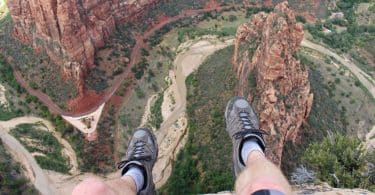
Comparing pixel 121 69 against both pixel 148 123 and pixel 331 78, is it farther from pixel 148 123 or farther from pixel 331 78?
pixel 331 78

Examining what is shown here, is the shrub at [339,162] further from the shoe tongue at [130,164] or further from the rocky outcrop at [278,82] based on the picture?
the shoe tongue at [130,164]

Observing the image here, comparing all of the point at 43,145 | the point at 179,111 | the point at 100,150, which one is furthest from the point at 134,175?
the point at 179,111

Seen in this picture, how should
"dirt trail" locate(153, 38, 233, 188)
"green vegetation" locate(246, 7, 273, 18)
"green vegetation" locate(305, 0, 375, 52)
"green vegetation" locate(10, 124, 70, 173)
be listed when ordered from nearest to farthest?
"green vegetation" locate(10, 124, 70, 173) → "dirt trail" locate(153, 38, 233, 188) → "green vegetation" locate(305, 0, 375, 52) → "green vegetation" locate(246, 7, 273, 18)

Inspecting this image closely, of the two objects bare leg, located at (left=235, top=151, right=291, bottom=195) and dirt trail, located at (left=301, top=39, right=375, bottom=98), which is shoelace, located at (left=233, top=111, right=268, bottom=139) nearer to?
bare leg, located at (left=235, top=151, right=291, bottom=195)

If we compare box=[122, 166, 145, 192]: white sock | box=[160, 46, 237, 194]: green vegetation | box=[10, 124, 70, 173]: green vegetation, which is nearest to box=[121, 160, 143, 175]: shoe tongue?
box=[122, 166, 145, 192]: white sock

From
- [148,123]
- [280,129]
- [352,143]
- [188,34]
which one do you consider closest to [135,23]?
[188,34]

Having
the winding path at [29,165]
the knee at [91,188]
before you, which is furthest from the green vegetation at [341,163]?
the winding path at [29,165]
